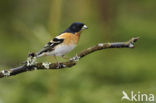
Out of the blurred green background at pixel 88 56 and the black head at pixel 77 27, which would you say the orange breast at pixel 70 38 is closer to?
the black head at pixel 77 27

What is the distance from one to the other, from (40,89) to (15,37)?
6.49 feet

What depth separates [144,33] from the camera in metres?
4.41

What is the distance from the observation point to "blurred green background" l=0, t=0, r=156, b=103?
310 cm

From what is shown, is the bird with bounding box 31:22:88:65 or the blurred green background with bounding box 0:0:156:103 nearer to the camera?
the bird with bounding box 31:22:88:65

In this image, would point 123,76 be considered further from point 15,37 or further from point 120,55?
point 15,37

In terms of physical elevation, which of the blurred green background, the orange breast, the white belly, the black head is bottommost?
the blurred green background

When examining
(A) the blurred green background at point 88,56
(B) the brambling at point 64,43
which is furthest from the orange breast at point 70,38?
(A) the blurred green background at point 88,56

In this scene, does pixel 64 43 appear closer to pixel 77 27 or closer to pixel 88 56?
pixel 77 27

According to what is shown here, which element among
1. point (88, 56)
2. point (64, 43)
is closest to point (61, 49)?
point (64, 43)

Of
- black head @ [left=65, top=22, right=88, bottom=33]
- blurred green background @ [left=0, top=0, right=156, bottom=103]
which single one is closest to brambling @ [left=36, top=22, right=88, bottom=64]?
black head @ [left=65, top=22, right=88, bottom=33]

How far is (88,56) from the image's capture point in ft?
12.5

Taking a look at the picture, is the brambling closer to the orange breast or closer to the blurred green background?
the orange breast

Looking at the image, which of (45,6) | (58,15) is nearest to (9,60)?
(45,6)

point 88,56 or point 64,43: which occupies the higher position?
point 64,43
